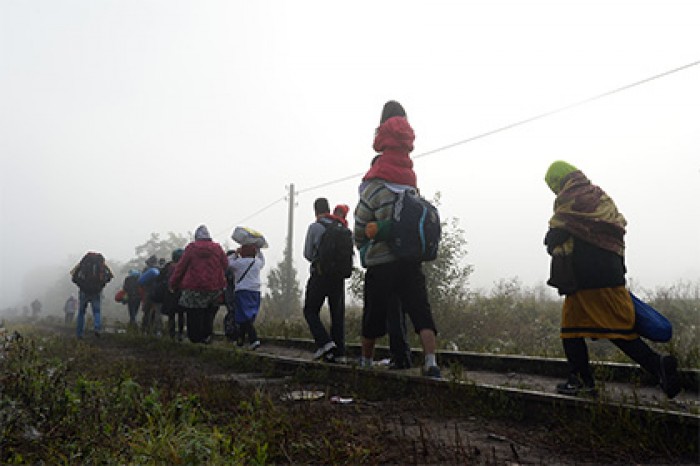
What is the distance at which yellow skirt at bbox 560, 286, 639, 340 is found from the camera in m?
3.47

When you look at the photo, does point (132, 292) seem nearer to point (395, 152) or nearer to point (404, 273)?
point (395, 152)

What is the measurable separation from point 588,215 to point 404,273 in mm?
1663

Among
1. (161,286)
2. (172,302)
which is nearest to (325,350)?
(172,302)

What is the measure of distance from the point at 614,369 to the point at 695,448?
2.01 meters

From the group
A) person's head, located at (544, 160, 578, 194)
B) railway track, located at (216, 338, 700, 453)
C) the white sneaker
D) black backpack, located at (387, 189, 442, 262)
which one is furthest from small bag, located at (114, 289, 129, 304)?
person's head, located at (544, 160, 578, 194)

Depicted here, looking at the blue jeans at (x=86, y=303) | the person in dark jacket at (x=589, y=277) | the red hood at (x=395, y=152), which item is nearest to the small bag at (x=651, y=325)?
the person in dark jacket at (x=589, y=277)

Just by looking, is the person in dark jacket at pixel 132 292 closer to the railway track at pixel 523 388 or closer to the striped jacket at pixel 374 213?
the railway track at pixel 523 388

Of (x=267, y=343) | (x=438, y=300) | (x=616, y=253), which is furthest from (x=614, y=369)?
(x=438, y=300)

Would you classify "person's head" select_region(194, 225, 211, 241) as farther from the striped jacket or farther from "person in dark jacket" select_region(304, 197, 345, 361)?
the striped jacket

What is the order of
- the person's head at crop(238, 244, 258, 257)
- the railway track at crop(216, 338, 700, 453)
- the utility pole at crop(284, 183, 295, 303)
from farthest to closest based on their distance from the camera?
the utility pole at crop(284, 183, 295, 303) → the person's head at crop(238, 244, 258, 257) → the railway track at crop(216, 338, 700, 453)

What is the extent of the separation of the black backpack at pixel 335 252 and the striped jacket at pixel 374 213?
119cm

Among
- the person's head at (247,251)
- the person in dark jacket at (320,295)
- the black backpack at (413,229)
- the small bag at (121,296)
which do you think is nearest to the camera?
the black backpack at (413,229)

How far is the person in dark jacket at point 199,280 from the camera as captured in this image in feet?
26.9

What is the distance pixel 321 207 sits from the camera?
22.1 ft
